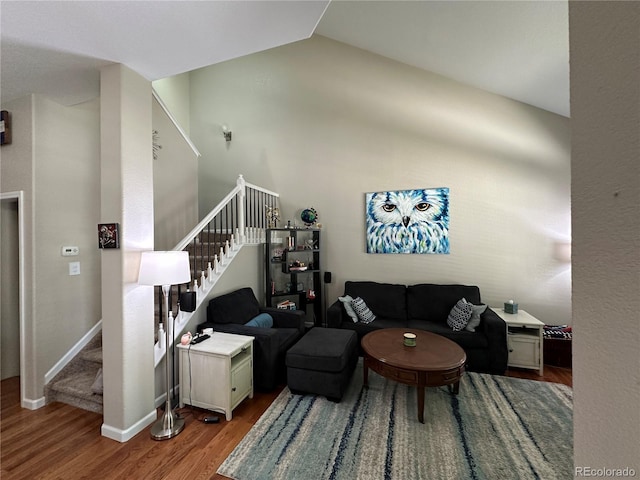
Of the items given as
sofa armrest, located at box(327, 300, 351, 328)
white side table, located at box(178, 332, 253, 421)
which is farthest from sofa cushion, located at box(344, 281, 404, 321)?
white side table, located at box(178, 332, 253, 421)

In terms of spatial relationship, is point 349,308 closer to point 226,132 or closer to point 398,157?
point 398,157

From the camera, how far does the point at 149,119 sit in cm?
204

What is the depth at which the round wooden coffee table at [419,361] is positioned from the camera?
79.6 inches

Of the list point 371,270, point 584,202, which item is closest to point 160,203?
point 371,270

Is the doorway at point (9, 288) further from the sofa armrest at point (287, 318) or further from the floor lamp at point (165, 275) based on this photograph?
the sofa armrest at point (287, 318)

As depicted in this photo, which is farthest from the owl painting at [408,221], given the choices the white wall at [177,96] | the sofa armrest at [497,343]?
the white wall at [177,96]

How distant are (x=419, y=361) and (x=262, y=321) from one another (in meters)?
1.72

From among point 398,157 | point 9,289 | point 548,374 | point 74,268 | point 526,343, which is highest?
point 398,157

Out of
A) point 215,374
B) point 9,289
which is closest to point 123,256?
point 215,374

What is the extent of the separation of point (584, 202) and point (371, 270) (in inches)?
133

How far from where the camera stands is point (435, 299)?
132 inches

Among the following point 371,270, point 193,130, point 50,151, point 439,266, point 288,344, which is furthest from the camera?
point 193,130

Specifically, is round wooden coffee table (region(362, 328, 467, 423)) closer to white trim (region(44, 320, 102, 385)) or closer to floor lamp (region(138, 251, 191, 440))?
floor lamp (region(138, 251, 191, 440))

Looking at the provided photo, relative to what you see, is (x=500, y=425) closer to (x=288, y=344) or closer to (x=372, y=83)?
(x=288, y=344)
